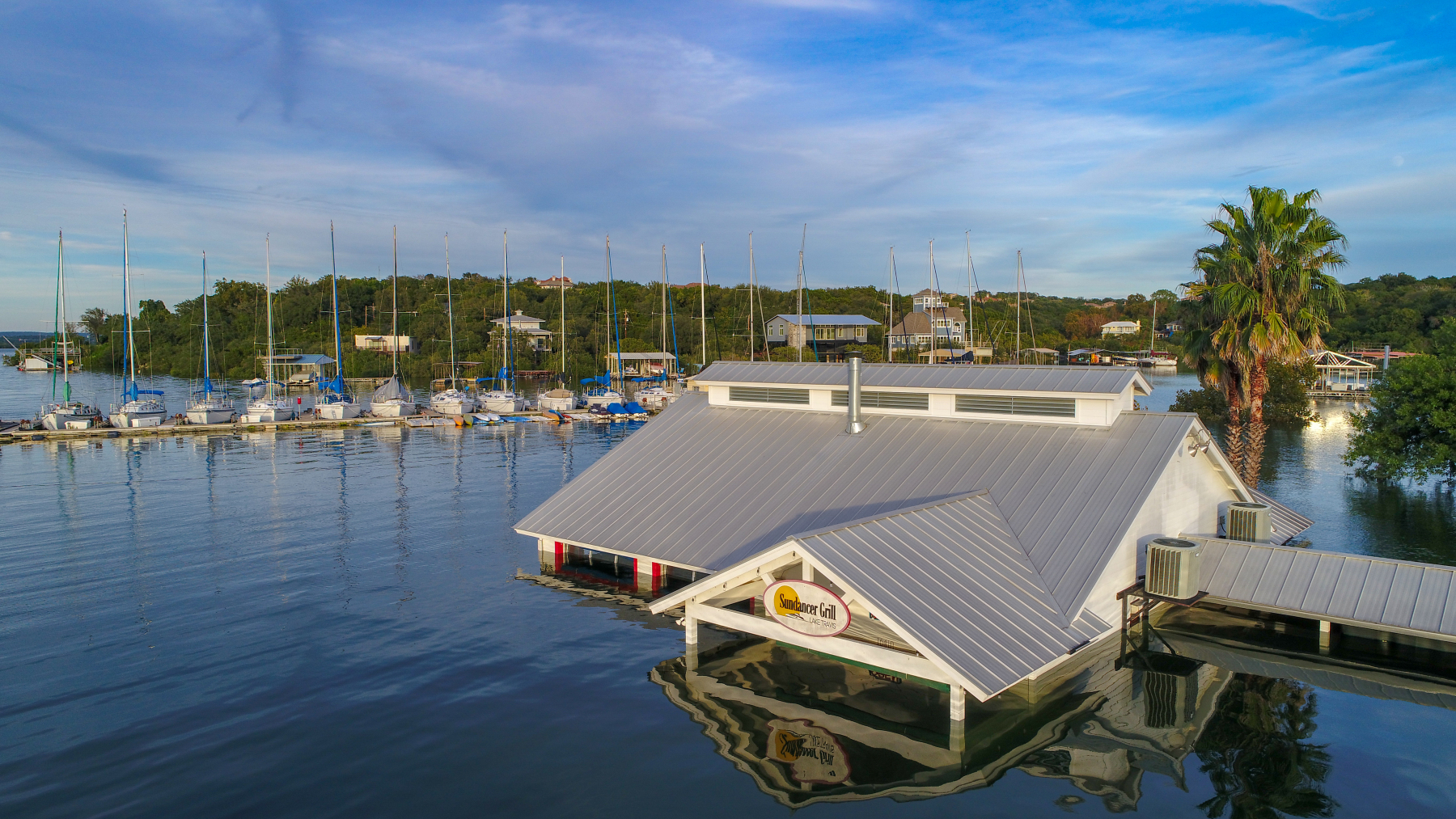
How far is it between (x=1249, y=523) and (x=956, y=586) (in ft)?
32.0

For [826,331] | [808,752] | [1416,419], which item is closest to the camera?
[808,752]

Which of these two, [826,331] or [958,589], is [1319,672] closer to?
[958,589]

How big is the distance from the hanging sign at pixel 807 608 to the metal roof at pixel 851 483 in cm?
374

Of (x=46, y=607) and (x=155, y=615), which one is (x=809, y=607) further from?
(x=46, y=607)

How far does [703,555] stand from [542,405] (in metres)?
58.6

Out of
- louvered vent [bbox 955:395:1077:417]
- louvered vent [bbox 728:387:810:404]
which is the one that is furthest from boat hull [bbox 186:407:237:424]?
louvered vent [bbox 955:395:1077:417]

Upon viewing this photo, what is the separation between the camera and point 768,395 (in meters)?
25.3

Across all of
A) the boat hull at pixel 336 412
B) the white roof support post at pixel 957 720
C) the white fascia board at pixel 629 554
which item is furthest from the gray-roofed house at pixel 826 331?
the white roof support post at pixel 957 720

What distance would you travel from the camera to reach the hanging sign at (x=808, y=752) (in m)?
12.3

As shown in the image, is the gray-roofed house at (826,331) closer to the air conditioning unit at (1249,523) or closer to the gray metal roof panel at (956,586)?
the air conditioning unit at (1249,523)

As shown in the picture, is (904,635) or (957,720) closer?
(904,635)

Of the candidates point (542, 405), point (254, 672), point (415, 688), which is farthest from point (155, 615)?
point (542, 405)

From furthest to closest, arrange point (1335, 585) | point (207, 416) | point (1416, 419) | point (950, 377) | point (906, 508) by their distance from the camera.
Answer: point (207, 416) < point (1416, 419) < point (950, 377) < point (906, 508) < point (1335, 585)

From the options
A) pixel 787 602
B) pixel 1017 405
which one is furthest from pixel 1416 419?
pixel 787 602
